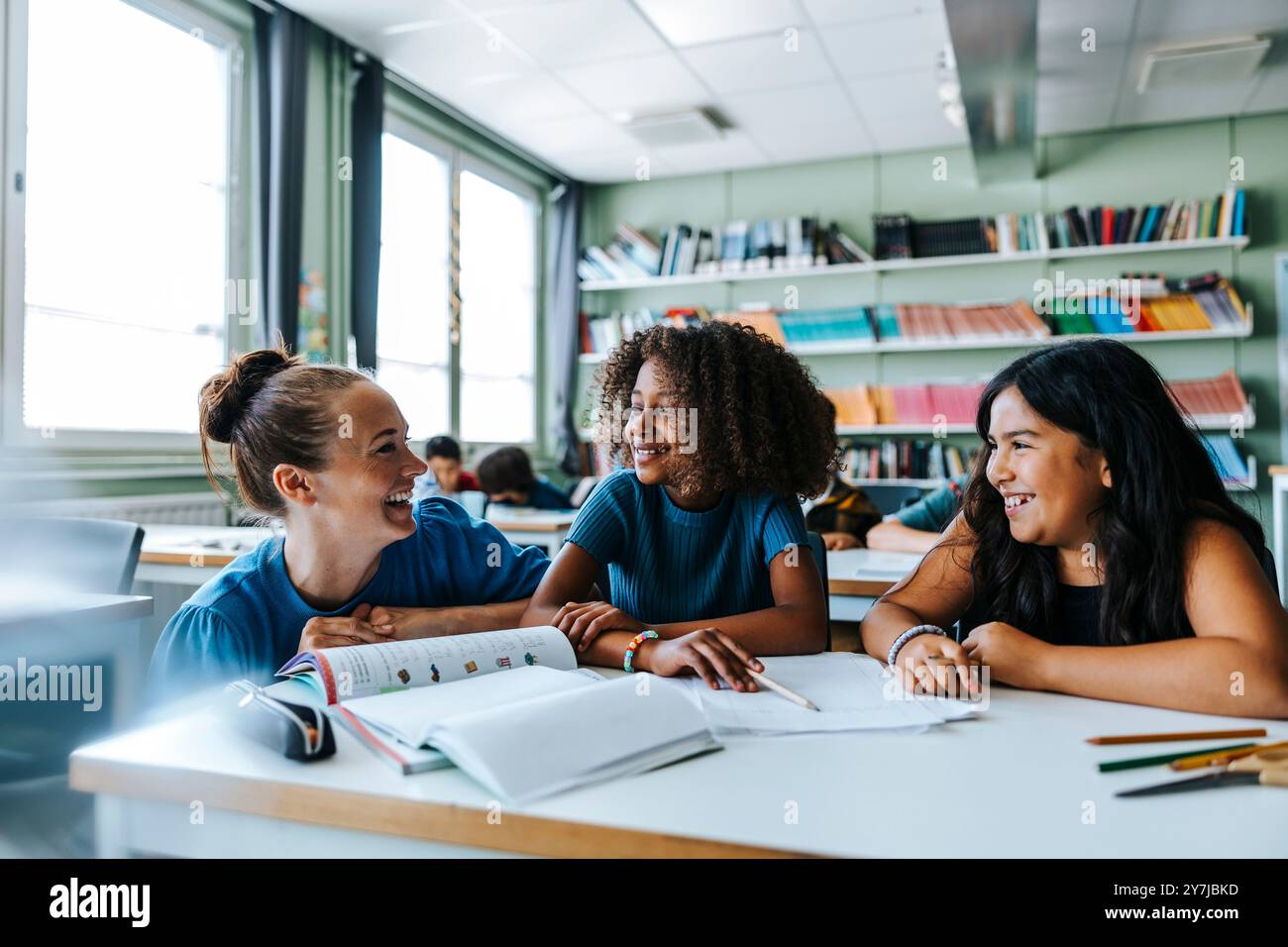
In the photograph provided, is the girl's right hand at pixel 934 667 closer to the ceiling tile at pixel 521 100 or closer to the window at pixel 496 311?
the ceiling tile at pixel 521 100

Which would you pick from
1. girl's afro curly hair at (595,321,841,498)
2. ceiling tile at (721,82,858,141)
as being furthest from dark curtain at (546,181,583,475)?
girl's afro curly hair at (595,321,841,498)

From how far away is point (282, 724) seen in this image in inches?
31.5

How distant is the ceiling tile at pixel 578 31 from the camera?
3932 mm

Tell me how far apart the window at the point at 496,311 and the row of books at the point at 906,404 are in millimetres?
2038

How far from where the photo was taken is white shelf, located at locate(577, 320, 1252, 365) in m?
5.09

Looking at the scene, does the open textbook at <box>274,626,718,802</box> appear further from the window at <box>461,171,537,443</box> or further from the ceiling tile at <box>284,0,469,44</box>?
the window at <box>461,171,537,443</box>

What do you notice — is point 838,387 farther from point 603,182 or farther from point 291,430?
point 291,430

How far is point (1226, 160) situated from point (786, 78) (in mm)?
2657

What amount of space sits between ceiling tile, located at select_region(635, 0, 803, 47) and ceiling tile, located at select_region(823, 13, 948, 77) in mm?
270

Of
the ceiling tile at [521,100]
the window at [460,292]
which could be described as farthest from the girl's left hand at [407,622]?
the ceiling tile at [521,100]

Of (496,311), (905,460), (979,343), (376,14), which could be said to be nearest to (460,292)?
(496,311)

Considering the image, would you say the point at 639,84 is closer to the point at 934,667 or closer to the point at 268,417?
the point at 268,417
